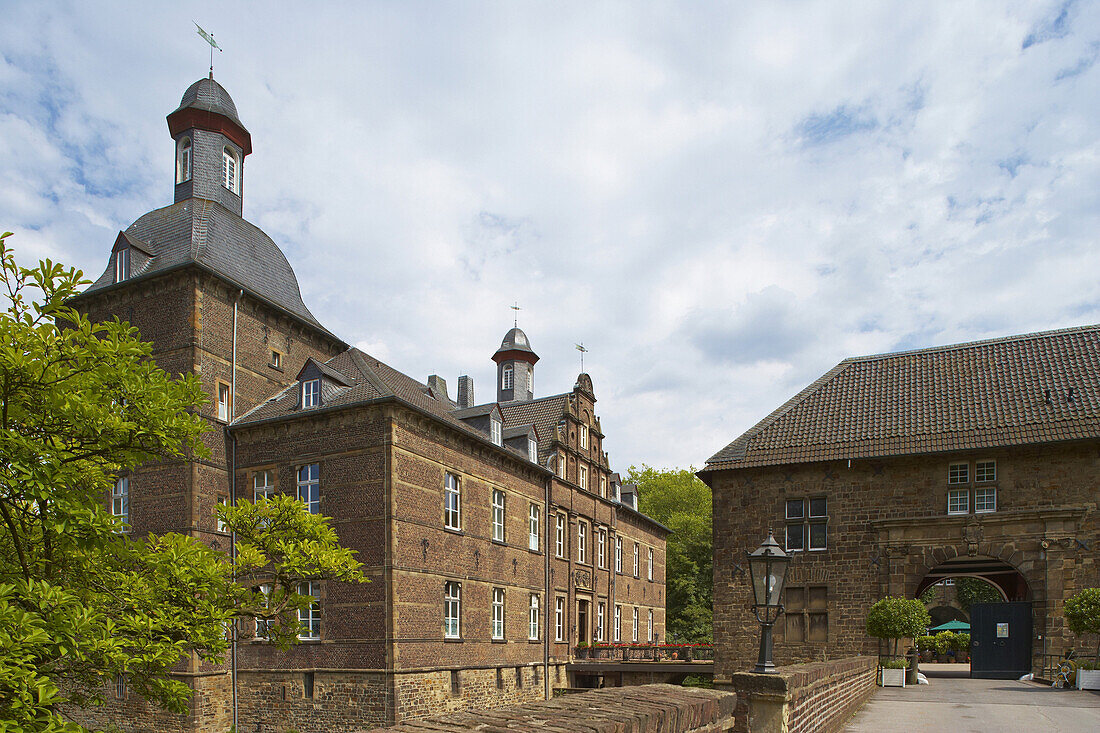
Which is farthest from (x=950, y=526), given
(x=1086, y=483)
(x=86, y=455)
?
(x=86, y=455)

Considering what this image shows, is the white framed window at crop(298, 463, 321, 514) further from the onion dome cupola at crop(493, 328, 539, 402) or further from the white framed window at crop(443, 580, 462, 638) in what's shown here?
the onion dome cupola at crop(493, 328, 539, 402)

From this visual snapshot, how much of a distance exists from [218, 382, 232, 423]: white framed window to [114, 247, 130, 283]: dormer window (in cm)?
458

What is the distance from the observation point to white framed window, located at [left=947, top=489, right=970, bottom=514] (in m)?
20.8

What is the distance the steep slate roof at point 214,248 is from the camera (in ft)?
83.3

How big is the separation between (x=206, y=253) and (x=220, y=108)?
6325 millimetres

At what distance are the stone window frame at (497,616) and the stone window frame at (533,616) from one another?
6.96 ft

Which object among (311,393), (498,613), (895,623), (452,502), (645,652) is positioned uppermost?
(311,393)

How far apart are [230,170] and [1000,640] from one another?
94.6ft

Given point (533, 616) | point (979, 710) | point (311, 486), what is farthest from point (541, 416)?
point (979, 710)

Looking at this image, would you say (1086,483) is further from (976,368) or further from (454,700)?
(454,700)

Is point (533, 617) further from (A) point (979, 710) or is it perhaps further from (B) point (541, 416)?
(A) point (979, 710)

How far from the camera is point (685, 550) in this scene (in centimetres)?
5378

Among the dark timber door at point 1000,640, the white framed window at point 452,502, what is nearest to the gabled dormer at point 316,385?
the white framed window at point 452,502

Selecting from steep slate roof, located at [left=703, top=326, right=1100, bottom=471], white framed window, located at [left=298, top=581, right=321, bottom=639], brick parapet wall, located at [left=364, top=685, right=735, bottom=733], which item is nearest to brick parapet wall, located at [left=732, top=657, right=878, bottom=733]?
brick parapet wall, located at [left=364, top=685, right=735, bottom=733]
